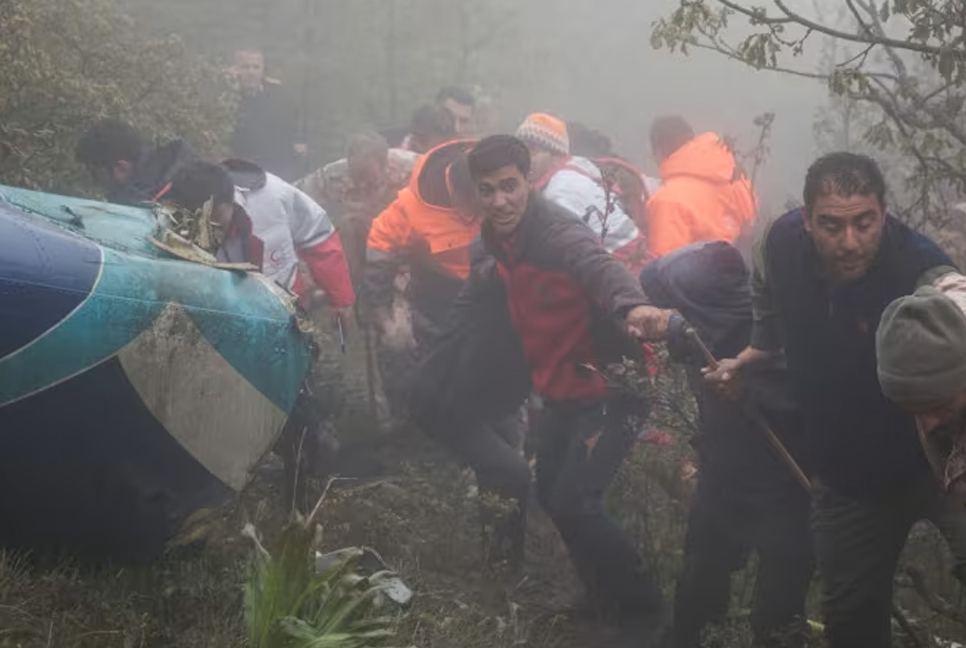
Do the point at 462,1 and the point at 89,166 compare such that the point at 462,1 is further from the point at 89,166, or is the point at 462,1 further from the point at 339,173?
the point at 89,166

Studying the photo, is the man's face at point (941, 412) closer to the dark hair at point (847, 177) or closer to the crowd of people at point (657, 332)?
the crowd of people at point (657, 332)

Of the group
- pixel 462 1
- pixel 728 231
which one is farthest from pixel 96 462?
pixel 462 1

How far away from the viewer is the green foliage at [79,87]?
6387 millimetres

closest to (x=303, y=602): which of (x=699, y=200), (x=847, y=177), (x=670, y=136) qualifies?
(x=847, y=177)

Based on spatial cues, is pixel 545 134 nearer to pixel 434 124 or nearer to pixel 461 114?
pixel 434 124

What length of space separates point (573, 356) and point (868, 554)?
1.89 meters

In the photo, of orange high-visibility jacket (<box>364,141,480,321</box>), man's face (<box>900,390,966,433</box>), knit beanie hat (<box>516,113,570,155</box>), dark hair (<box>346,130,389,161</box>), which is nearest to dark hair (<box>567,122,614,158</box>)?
knit beanie hat (<box>516,113,570,155</box>)

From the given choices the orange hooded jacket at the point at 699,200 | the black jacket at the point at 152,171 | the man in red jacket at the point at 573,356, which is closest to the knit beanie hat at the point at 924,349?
the man in red jacket at the point at 573,356

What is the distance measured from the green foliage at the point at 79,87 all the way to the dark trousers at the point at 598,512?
11.8 ft

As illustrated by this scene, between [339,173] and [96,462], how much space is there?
16.8ft

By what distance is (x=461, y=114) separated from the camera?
965 centimetres

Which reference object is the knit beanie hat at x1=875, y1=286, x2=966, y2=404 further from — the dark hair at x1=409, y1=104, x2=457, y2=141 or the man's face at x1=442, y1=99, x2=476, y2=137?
the man's face at x1=442, y1=99, x2=476, y2=137

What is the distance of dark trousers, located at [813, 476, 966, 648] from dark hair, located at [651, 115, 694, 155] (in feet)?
14.7

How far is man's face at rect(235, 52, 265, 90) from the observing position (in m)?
10.4
